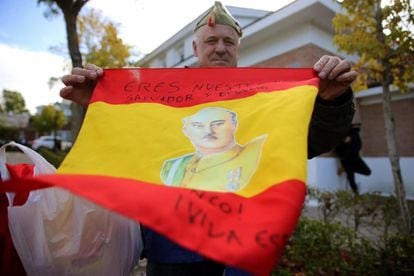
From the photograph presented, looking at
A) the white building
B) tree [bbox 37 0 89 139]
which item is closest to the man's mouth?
tree [bbox 37 0 89 139]

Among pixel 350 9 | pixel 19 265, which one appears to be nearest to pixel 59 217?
pixel 19 265

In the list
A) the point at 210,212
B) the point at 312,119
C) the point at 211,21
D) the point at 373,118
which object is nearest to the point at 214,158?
the point at 210,212

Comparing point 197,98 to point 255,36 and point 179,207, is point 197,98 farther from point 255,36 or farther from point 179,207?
point 255,36

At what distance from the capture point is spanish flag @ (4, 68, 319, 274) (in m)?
0.74

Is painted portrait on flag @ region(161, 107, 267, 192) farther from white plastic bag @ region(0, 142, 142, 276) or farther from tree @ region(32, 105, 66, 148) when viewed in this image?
tree @ region(32, 105, 66, 148)

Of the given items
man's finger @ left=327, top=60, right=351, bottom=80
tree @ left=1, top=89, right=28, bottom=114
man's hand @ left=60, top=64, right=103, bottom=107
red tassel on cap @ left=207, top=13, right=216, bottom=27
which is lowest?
man's finger @ left=327, top=60, right=351, bottom=80

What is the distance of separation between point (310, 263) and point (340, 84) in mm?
2098

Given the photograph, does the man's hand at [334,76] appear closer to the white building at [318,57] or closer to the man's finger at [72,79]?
the man's finger at [72,79]

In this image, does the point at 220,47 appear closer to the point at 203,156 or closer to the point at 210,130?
the point at 210,130

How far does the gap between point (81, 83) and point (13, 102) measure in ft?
186

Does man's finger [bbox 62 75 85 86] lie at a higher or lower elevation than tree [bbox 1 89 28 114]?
lower

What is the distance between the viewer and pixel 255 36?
357 inches

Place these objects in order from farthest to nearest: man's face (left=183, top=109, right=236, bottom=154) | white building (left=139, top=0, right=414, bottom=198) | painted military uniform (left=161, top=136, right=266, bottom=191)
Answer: white building (left=139, top=0, right=414, bottom=198), man's face (left=183, top=109, right=236, bottom=154), painted military uniform (left=161, top=136, right=266, bottom=191)

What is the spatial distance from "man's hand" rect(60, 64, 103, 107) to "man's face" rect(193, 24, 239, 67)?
1.96ft
